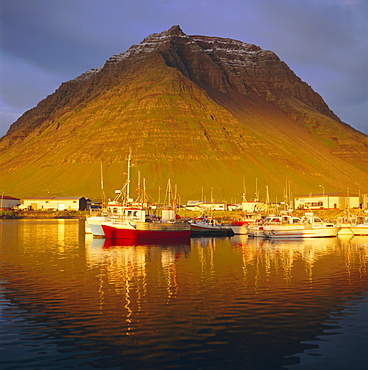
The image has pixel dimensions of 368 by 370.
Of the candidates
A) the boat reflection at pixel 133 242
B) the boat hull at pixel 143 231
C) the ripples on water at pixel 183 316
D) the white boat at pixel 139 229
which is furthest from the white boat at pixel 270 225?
the ripples on water at pixel 183 316

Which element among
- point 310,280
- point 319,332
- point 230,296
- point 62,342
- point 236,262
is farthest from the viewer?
point 236,262

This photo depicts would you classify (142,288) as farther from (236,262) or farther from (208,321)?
(236,262)

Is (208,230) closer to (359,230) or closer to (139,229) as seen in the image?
(139,229)

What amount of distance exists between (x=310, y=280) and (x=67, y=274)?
2097cm

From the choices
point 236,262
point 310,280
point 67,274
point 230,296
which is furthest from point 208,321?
point 236,262

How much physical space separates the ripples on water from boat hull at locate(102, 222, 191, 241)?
28.9m

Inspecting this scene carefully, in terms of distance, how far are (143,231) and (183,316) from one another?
52.4 m

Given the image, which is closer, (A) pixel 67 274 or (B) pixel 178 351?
(B) pixel 178 351

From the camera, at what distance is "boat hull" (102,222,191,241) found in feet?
256

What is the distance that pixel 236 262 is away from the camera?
51531 mm

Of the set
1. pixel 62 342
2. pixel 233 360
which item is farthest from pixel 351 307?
pixel 62 342

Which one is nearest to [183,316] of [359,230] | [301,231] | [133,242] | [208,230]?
[133,242]

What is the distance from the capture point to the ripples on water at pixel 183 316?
19500 millimetres

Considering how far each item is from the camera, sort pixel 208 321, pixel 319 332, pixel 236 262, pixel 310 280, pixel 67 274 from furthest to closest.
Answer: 1. pixel 236 262
2. pixel 67 274
3. pixel 310 280
4. pixel 208 321
5. pixel 319 332
